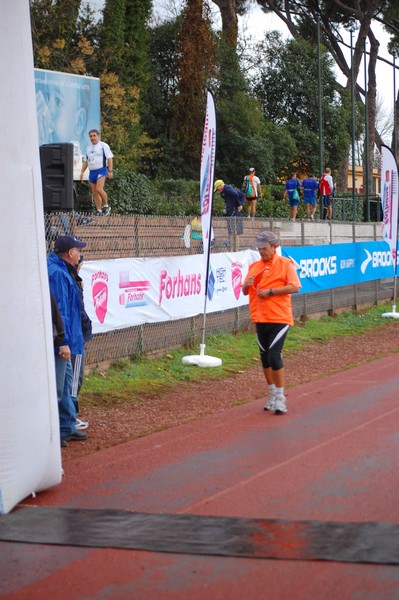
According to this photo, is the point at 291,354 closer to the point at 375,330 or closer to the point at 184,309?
the point at 184,309

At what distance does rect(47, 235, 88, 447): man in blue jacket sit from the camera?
949 cm

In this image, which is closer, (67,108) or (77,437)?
(77,437)

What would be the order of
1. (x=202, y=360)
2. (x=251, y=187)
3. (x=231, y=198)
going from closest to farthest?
(x=202, y=360) → (x=231, y=198) → (x=251, y=187)

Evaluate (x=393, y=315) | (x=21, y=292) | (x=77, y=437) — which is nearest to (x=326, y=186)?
(x=393, y=315)

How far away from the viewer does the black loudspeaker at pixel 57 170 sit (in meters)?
9.05

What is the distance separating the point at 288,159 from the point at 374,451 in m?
33.1

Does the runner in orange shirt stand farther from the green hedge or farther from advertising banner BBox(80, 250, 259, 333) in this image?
the green hedge

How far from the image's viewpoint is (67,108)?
27.2 metres

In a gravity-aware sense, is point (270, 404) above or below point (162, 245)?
below

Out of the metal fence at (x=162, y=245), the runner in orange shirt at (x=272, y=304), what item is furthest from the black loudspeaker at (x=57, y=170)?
the metal fence at (x=162, y=245)

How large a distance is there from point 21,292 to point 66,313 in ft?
6.75

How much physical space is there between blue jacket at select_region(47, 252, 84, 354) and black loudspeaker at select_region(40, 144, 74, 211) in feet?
2.49

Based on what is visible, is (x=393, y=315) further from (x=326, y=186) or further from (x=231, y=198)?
(x=326, y=186)

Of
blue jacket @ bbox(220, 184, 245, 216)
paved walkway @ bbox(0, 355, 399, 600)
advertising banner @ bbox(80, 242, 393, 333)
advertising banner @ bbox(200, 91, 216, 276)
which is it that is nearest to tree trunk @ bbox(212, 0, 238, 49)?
blue jacket @ bbox(220, 184, 245, 216)
